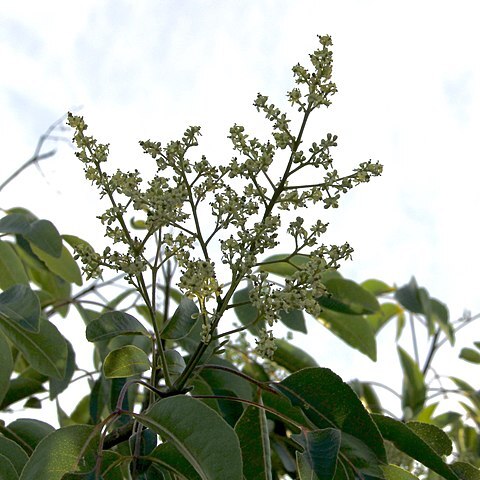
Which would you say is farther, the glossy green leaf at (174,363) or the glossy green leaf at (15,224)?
the glossy green leaf at (15,224)

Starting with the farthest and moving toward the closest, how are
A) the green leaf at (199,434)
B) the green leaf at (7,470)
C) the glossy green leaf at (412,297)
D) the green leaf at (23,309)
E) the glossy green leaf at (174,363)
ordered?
the glossy green leaf at (412,297)
the green leaf at (23,309)
the glossy green leaf at (174,363)
the green leaf at (7,470)
the green leaf at (199,434)

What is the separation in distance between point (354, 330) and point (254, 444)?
103cm

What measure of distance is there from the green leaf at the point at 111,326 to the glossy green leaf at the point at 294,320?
742 mm

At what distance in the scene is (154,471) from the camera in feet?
3.79

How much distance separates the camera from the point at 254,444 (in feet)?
4.07

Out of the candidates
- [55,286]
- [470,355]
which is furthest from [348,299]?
[470,355]

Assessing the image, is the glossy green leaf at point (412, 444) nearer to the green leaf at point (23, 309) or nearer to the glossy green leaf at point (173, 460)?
the glossy green leaf at point (173, 460)

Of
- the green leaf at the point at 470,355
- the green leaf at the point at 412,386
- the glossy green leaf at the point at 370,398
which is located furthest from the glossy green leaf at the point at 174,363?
the green leaf at the point at 470,355

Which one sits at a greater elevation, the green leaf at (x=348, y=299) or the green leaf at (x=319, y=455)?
the green leaf at (x=348, y=299)

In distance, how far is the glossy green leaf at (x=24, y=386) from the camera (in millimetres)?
2168

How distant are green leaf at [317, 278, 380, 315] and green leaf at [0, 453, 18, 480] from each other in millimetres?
1063

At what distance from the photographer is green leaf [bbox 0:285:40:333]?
58.5 inches

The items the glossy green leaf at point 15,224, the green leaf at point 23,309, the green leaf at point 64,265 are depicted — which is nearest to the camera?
the green leaf at point 23,309

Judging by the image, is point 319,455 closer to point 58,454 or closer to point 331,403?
point 331,403
